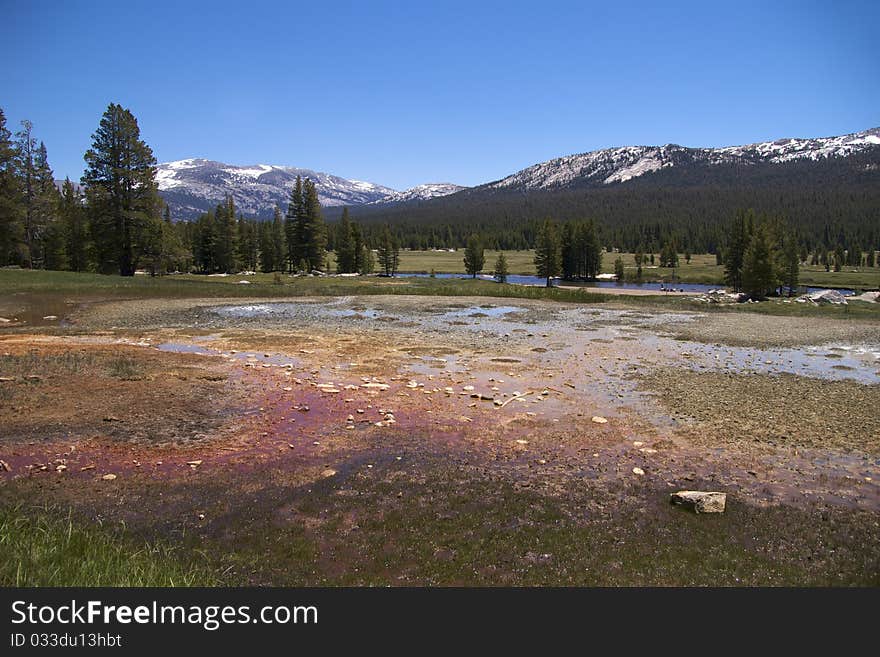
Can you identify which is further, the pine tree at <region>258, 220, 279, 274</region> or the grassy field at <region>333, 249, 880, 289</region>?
the pine tree at <region>258, 220, 279, 274</region>

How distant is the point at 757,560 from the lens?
6.30 metres

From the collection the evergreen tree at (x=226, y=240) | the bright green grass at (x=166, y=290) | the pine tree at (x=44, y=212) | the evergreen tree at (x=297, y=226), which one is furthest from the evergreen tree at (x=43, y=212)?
the evergreen tree at (x=297, y=226)

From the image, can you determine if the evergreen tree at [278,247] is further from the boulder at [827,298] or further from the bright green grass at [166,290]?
the boulder at [827,298]

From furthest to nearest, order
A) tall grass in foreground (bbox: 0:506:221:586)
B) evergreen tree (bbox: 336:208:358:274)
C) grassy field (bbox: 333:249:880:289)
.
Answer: evergreen tree (bbox: 336:208:358:274), grassy field (bbox: 333:249:880:289), tall grass in foreground (bbox: 0:506:221:586)

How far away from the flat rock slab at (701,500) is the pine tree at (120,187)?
50.5 metres

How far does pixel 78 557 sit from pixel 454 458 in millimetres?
5703

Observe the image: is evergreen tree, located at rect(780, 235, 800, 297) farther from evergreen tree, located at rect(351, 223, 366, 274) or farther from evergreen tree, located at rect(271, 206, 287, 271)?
evergreen tree, located at rect(271, 206, 287, 271)

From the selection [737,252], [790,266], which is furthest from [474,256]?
[790,266]

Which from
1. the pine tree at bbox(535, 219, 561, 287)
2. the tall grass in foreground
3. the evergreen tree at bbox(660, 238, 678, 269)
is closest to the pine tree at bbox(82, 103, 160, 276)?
the tall grass in foreground

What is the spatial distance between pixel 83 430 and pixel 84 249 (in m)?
70.3

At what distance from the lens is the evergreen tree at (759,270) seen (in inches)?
2172

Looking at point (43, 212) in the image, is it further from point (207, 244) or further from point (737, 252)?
point (737, 252)

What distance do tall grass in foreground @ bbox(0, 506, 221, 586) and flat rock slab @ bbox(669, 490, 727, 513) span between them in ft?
20.7

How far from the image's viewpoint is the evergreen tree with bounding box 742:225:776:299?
181 ft
